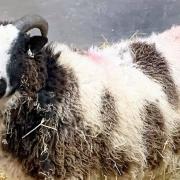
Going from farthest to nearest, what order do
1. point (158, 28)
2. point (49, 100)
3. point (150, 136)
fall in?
point (158, 28), point (150, 136), point (49, 100)

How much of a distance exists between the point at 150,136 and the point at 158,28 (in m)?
3.01

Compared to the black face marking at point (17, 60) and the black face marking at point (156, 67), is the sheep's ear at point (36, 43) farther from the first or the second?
the black face marking at point (156, 67)

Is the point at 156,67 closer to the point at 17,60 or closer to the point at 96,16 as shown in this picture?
the point at 17,60

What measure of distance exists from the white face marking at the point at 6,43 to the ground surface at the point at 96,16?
3.07m

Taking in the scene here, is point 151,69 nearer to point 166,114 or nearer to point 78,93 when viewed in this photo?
point 166,114

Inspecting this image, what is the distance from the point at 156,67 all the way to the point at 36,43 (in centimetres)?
105

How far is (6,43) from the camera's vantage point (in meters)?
4.06

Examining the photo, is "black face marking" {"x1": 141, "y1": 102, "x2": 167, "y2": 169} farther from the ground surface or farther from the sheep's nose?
the ground surface

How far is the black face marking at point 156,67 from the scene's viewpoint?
4.72 m

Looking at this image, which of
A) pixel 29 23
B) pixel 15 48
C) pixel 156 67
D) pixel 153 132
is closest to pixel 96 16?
pixel 156 67

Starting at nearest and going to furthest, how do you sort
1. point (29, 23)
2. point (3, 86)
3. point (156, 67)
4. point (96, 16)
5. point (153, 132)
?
point (3, 86)
point (29, 23)
point (153, 132)
point (156, 67)
point (96, 16)

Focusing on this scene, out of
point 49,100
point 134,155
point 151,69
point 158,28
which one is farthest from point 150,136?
point 158,28

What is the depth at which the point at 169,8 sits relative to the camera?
754 centimetres

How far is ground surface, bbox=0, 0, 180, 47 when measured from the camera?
7.31 m
